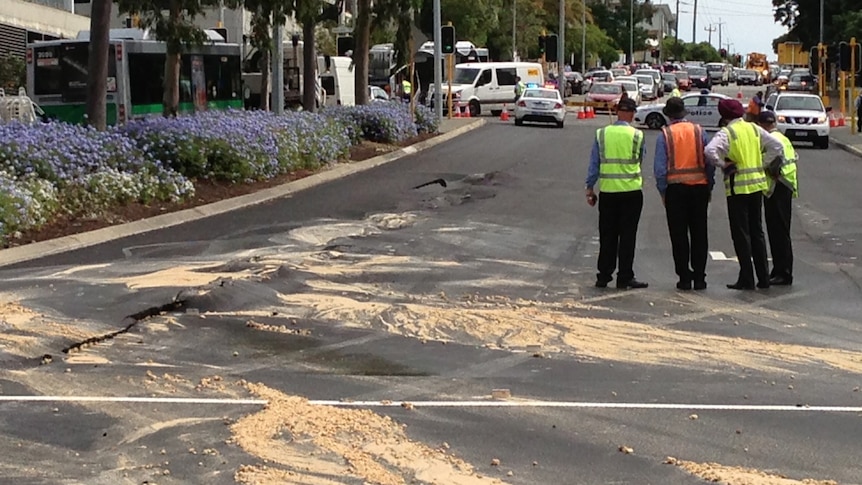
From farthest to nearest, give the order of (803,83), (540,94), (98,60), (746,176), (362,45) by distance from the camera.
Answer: (803,83) → (540,94) → (362,45) → (98,60) → (746,176)

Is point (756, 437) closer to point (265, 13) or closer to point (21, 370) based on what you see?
point (21, 370)

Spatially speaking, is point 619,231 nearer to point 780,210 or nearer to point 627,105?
point 627,105

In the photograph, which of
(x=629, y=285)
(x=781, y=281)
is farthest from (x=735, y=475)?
(x=781, y=281)

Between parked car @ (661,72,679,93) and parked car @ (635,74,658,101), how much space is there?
10.6 ft

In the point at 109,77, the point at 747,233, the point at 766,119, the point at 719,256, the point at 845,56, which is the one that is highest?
the point at 845,56

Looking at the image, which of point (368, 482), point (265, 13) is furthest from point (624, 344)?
point (265, 13)

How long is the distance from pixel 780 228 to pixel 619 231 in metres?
1.67

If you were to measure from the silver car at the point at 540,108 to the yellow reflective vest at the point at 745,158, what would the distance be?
1232 inches

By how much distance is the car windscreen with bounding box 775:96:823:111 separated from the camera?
119ft

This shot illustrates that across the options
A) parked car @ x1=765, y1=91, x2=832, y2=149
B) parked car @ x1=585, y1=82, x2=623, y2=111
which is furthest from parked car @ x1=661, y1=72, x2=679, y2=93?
parked car @ x1=765, y1=91, x2=832, y2=149

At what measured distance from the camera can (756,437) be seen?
21.4 feet

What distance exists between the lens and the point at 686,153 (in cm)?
1163

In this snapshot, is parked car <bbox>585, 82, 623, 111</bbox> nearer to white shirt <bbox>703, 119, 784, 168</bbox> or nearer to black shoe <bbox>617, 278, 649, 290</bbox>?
white shirt <bbox>703, 119, 784, 168</bbox>

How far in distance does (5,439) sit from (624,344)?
4.49 meters
